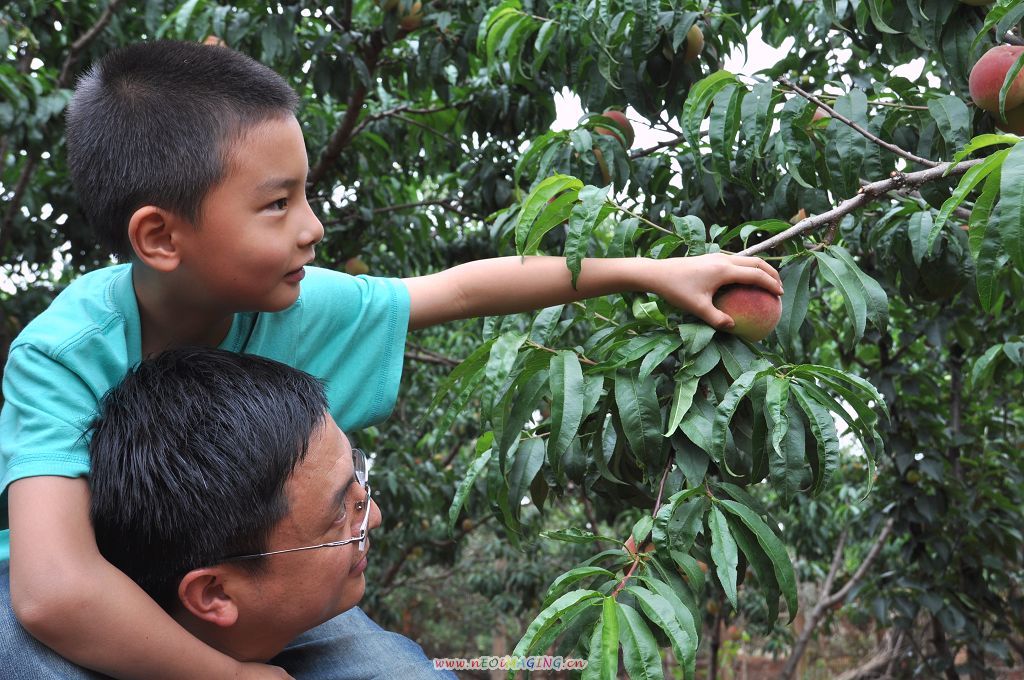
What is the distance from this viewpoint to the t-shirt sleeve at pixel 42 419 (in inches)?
43.4

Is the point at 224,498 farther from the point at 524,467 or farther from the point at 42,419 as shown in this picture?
the point at 524,467

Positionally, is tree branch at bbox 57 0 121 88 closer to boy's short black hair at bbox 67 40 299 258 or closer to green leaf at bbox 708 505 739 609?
boy's short black hair at bbox 67 40 299 258

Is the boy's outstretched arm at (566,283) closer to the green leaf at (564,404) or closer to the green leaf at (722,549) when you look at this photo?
the green leaf at (564,404)

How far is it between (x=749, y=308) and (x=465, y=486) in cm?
48

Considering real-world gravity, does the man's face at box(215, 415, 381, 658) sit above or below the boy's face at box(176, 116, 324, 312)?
below

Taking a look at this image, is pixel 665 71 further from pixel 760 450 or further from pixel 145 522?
pixel 145 522

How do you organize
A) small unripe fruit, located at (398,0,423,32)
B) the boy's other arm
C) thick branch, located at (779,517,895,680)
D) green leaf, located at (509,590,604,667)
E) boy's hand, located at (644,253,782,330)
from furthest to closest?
thick branch, located at (779,517,895,680)
small unripe fruit, located at (398,0,423,32)
boy's hand, located at (644,253,782,330)
green leaf, located at (509,590,604,667)
the boy's other arm

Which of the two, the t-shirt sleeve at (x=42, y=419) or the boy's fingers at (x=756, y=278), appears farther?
the boy's fingers at (x=756, y=278)

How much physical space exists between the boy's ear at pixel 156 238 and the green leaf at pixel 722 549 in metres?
0.76

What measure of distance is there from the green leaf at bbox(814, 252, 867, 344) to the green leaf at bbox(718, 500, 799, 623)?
0.98ft

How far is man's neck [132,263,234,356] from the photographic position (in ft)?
4.32

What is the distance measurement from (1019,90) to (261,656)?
62.2 inches

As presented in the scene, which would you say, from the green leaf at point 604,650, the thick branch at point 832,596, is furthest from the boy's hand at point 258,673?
the thick branch at point 832,596

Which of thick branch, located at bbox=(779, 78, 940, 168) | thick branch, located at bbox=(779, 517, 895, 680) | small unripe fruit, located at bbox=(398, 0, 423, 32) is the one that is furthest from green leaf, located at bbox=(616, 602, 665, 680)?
thick branch, located at bbox=(779, 517, 895, 680)
